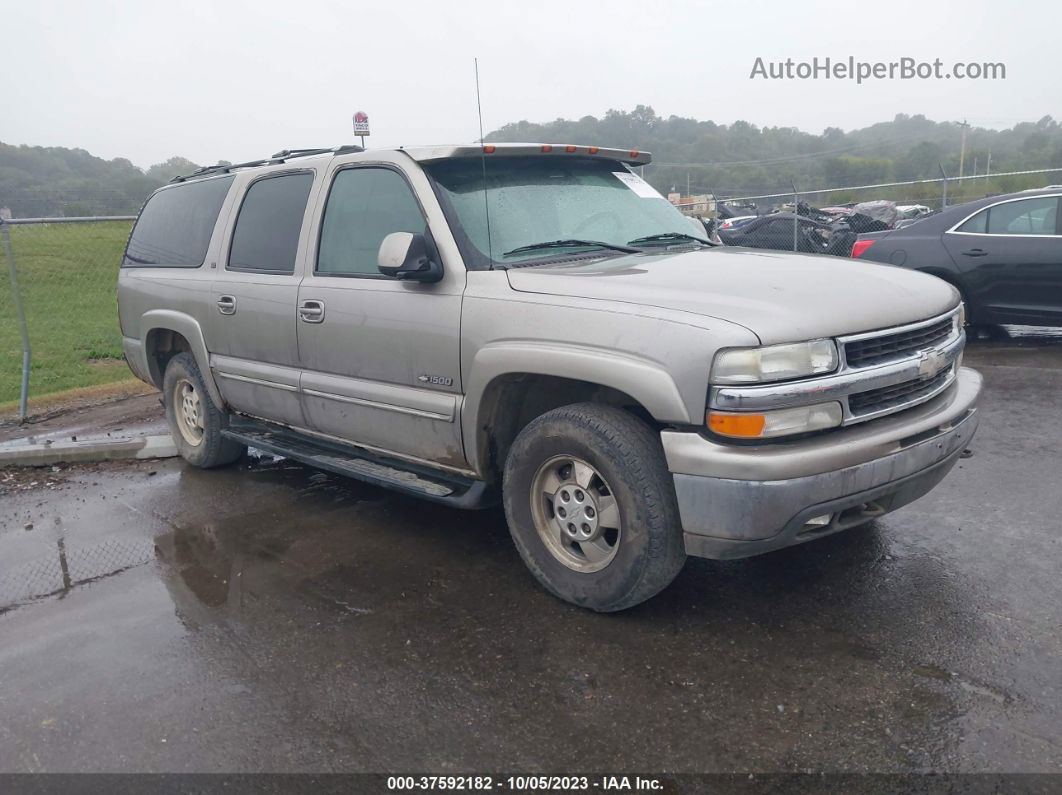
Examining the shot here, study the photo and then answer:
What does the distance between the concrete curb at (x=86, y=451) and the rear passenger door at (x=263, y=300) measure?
1.37 m

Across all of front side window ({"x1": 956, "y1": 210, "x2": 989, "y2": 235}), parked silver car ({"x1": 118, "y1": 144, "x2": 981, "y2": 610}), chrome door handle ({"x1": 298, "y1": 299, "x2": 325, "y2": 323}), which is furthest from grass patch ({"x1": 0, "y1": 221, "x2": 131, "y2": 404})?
front side window ({"x1": 956, "y1": 210, "x2": 989, "y2": 235})

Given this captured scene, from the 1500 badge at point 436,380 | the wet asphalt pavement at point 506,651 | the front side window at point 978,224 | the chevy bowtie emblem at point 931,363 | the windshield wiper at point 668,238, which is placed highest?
the windshield wiper at point 668,238

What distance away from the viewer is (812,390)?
3121mm

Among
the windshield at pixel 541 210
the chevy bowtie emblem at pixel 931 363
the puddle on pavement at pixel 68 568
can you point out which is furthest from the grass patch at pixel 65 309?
the chevy bowtie emblem at pixel 931 363

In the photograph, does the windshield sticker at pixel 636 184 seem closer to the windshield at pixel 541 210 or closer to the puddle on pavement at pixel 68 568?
the windshield at pixel 541 210

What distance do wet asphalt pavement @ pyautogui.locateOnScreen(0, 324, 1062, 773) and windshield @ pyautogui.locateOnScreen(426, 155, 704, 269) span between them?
1511mm

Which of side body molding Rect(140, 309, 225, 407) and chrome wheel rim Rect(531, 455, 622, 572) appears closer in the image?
chrome wheel rim Rect(531, 455, 622, 572)

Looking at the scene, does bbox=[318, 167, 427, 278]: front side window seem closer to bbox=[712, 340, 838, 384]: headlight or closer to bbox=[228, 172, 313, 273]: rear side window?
bbox=[228, 172, 313, 273]: rear side window

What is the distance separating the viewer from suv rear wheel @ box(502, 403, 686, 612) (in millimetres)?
3344

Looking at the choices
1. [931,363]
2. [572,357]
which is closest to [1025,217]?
[931,363]

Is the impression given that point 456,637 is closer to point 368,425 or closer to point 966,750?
point 368,425

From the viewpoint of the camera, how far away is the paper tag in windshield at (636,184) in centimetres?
488

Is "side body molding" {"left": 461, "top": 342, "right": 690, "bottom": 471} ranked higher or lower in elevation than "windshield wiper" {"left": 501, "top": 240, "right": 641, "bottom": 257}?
lower

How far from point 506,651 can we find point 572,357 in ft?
3.81
